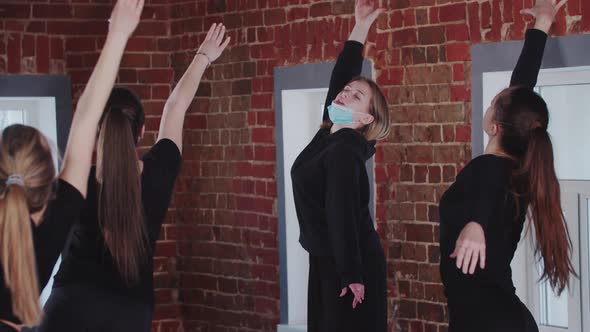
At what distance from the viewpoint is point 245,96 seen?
5.70 m

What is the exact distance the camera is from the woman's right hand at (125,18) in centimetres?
278

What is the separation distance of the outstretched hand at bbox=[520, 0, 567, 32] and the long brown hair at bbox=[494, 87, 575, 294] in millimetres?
613

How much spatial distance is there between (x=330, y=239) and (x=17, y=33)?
2.56 meters

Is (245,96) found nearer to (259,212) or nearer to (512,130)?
(259,212)

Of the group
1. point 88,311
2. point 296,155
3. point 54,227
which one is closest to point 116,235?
point 88,311

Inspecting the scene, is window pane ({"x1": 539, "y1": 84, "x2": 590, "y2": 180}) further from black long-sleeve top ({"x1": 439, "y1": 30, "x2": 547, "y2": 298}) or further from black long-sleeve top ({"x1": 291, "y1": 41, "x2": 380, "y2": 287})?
black long-sleeve top ({"x1": 439, "y1": 30, "x2": 547, "y2": 298})

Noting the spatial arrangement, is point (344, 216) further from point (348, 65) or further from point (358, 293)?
point (348, 65)

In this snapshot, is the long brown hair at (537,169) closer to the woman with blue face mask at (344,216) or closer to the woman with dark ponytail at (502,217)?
the woman with dark ponytail at (502,217)

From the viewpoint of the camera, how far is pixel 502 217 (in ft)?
11.1

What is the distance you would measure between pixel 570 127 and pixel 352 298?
1.33 m

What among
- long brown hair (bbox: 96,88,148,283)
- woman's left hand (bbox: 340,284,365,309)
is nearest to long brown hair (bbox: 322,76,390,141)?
woman's left hand (bbox: 340,284,365,309)

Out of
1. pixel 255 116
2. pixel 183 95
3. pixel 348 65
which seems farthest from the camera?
pixel 255 116

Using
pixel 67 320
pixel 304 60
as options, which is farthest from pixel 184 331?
pixel 67 320

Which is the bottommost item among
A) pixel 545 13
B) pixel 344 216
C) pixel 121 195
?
pixel 344 216
